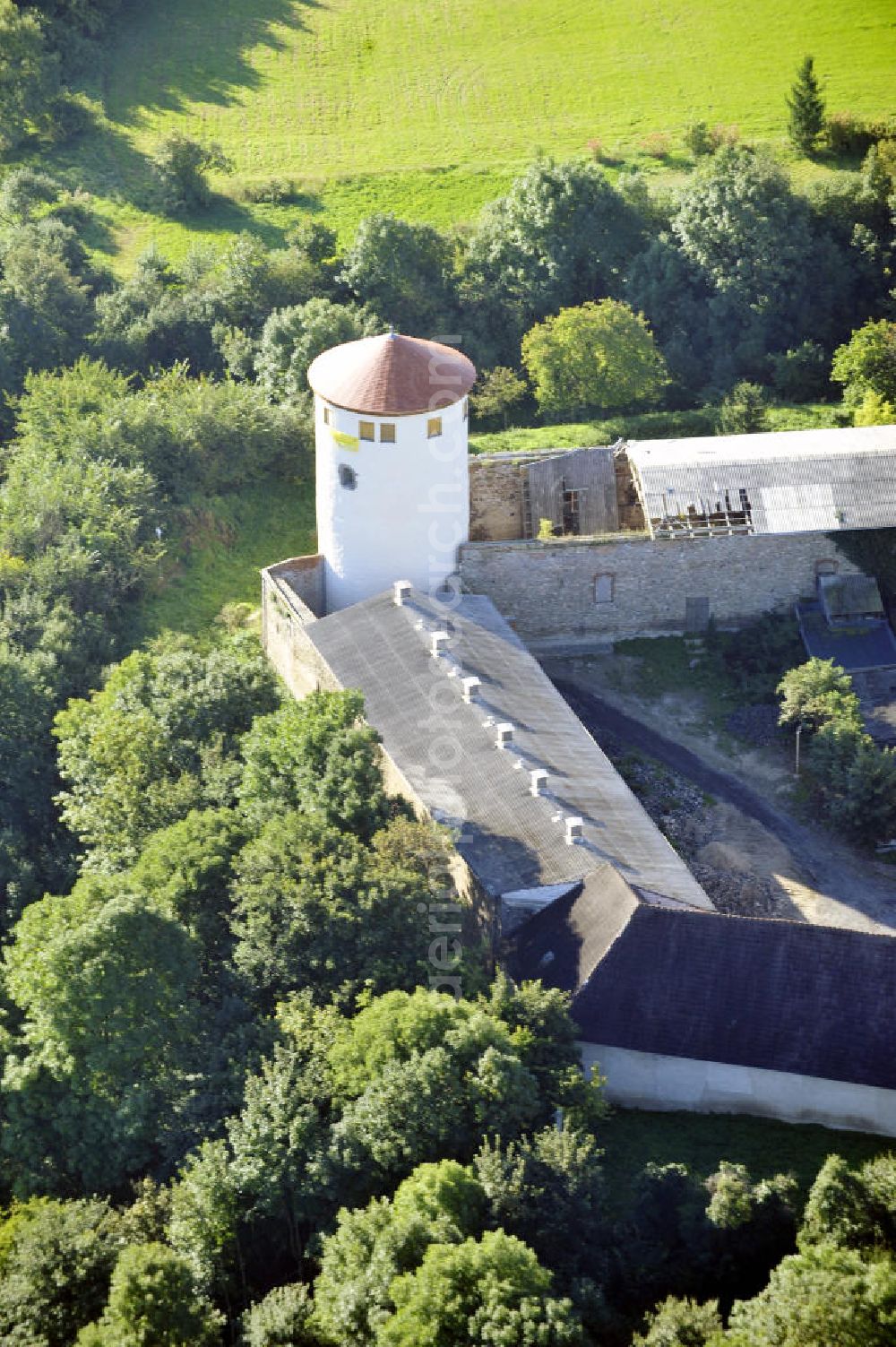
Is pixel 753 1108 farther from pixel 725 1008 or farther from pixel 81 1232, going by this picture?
pixel 81 1232

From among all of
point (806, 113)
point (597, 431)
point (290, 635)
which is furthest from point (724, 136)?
point (290, 635)

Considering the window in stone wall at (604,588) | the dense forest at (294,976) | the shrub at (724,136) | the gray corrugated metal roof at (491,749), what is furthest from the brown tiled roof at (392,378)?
the shrub at (724,136)

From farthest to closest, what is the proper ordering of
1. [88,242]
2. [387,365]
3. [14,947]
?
[88,242] → [387,365] → [14,947]

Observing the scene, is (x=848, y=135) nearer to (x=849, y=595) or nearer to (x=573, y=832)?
(x=849, y=595)

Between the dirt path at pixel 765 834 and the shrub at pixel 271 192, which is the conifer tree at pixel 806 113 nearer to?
the shrub at pixel 271 192

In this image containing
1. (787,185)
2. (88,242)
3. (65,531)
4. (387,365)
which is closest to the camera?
(387,365)

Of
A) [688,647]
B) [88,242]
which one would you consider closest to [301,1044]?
[688,647]

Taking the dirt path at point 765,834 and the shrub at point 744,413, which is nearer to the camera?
the dirt path at point 765,834

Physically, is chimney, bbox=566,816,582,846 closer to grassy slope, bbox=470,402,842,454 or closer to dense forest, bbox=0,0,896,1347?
dense forest, bbox=0,0,896,1347
